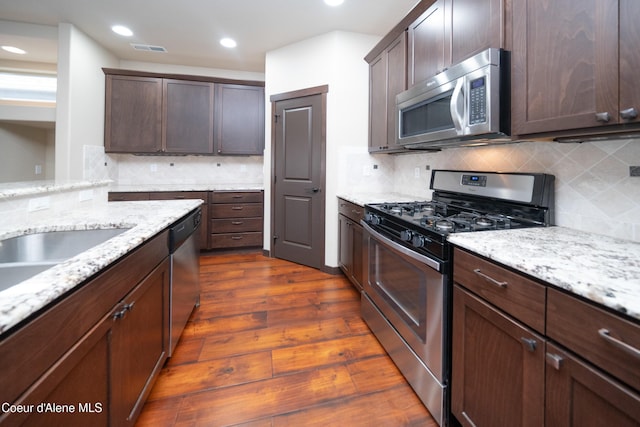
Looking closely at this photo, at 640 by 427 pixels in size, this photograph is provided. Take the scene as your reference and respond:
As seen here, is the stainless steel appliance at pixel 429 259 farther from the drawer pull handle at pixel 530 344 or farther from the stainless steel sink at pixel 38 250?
the stainless steel sink at pixel 38 250

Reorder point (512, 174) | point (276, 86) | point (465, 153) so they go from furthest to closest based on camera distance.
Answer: point (276, 86)
point (465, 153)
point (512, 174)

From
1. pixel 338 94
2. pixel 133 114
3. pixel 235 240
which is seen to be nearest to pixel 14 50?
pixel 133 114

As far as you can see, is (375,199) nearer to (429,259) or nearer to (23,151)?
(429,259)

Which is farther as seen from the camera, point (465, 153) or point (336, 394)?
point (465, 153)

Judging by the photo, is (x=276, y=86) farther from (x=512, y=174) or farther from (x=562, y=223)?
(x=562, y=223)

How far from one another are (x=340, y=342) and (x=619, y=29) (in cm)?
199

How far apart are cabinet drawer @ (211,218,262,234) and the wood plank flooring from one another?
1402 mm

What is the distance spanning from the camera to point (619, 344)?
654mm

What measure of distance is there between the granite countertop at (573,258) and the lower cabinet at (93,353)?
1.26 meters

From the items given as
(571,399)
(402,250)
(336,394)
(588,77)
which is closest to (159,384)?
(336,394)

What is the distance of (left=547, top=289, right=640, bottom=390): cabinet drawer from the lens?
2.11 feet

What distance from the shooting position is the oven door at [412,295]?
1.30 meters

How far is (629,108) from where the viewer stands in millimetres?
937

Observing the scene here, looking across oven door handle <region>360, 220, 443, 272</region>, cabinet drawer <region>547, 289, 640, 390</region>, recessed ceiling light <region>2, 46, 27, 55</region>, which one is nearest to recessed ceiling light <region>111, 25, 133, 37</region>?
recessed ceiling light <region>2, 46, 27, 55</region>
